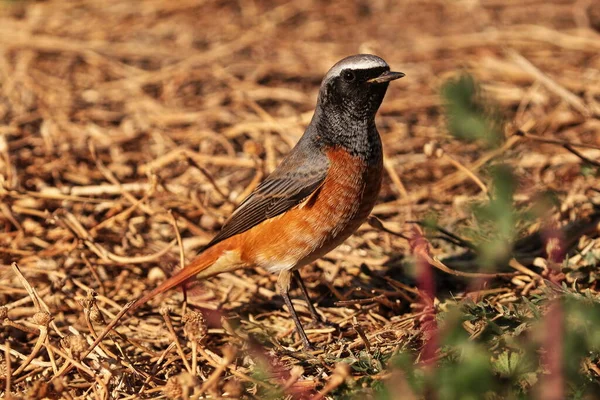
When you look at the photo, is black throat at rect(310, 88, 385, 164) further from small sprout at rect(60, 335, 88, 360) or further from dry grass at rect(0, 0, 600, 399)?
small sprout at rect(60, 335, 88, 360)

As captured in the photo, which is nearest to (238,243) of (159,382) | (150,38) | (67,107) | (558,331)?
(159,382)

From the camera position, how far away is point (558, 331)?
253cm

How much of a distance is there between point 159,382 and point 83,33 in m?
6.06

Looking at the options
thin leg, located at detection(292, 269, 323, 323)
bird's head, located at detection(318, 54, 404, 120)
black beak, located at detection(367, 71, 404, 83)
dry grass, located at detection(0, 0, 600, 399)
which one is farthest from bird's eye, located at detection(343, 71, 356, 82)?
thin leg, located at detection(292, 269, 323, 323)

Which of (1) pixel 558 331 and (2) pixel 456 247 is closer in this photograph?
(1) pixel 558 331

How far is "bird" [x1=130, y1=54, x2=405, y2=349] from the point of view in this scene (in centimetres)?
468

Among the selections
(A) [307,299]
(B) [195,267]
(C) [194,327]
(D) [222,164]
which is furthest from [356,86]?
(D) [222,164]

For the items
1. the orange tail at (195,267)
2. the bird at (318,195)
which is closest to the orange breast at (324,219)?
the bird at (318,195)

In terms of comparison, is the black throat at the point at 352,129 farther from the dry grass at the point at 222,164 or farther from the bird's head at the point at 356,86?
the dry grass at the point at 222,164

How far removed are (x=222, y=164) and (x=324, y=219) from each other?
2273 millimetres

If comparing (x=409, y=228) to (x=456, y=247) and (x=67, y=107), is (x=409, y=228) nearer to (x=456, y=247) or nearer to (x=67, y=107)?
(x=456, y=247)

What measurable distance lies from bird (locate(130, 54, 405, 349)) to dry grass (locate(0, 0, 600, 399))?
0.40 meters

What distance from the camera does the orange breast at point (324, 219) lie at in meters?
4.66

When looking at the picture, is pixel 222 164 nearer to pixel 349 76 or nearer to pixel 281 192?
pixel 281 192
